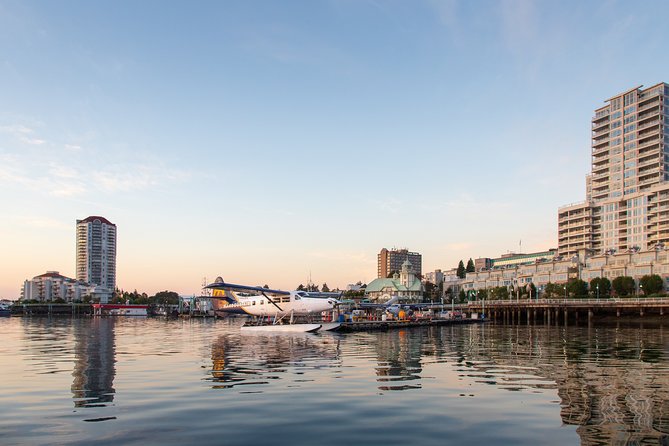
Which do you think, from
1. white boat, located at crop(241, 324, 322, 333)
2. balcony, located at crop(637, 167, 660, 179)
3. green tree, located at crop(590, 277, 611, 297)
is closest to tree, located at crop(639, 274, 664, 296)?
green tree, located at crop(590, 277, 611, 297)

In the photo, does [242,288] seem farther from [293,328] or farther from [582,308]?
[582,308]

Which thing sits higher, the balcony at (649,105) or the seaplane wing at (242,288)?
the balcony at (649,105)

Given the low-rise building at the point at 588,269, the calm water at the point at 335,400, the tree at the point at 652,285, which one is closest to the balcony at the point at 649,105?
the low-rise building at the point at 588,269

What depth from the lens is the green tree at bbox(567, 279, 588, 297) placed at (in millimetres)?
144625

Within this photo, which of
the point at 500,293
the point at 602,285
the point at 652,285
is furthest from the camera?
the point at 500,293

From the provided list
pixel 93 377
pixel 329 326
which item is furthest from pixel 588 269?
pixel 93 377

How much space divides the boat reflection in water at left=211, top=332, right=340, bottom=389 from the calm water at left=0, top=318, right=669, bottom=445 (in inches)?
5.0

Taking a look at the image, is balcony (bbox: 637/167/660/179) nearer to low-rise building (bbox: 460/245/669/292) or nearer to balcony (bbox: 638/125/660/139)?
balcony (bbox: 638/125/660/139)

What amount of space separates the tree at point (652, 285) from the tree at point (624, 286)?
13.2 ft

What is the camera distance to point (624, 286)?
134500 mm

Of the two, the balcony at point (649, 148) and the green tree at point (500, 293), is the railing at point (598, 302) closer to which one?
the green tree at point (500, 293)

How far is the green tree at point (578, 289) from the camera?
Result: 144625mm

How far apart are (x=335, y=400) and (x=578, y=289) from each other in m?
137

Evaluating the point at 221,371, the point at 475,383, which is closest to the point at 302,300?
the point at 221,371
